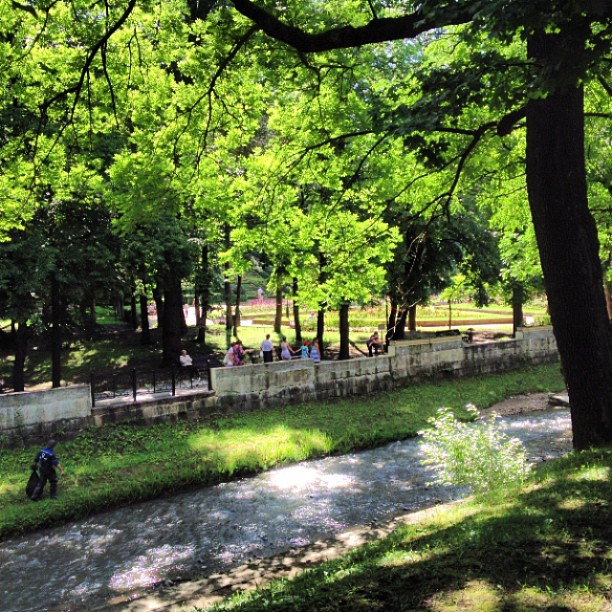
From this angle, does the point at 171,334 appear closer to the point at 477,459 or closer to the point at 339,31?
the point at 477,459

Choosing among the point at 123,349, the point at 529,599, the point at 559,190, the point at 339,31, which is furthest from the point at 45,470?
the point at 123,349

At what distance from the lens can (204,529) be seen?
1006 centimetres

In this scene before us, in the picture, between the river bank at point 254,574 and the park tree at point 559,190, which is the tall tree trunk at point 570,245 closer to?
the park tree at point 559,190

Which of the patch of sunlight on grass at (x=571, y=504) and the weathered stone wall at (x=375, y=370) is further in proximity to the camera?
the weathered stone wall at (x=375, y=370)

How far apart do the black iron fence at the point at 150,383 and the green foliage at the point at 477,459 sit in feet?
30.7

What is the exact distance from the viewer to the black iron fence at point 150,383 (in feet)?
53.6

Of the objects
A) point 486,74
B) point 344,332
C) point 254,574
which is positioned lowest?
point 254,574

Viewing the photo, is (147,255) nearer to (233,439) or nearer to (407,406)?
(233,439)

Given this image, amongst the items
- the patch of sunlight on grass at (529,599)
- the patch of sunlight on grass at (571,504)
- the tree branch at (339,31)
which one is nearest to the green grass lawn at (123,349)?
the tree branch at (339,31)

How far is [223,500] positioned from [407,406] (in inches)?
334

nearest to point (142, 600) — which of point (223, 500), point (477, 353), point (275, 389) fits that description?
point (223, 500)

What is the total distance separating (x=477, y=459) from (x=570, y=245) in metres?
3.39

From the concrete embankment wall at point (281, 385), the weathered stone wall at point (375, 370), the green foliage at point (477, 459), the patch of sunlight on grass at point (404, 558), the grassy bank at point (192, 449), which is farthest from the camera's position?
the weathered stone wall at point (375, 370)

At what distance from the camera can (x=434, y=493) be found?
1130 centimetres
